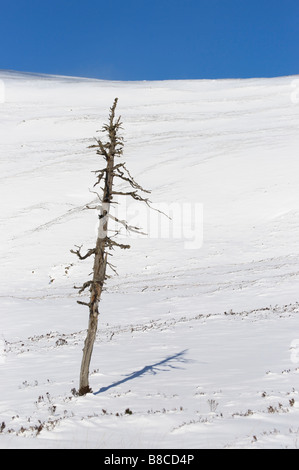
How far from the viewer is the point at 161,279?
38.8m

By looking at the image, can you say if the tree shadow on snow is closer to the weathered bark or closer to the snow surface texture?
the snow surface texture

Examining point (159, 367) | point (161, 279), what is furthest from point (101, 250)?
point (161, 279)

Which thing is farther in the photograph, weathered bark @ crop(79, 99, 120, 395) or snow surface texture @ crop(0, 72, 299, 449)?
weathered bark @ crop(79, 99, 120, 395)

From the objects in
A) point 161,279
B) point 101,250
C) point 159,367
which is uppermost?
point 161,279

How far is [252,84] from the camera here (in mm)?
110875

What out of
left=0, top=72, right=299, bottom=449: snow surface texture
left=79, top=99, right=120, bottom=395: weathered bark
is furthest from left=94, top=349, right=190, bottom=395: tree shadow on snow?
left=79, top=99, right=120, bottom=395: weathered bark

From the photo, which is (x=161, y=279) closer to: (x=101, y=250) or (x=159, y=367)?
(x=159, y=367)

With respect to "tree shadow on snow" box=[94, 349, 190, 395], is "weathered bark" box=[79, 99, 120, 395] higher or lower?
higher

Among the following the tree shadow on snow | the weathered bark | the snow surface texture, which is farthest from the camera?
the tree shadow on snow

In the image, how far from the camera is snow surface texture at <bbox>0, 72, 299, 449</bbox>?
35.1 feet

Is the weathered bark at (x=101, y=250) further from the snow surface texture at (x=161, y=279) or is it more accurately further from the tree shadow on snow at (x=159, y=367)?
the tree shadow on snow at (x=159, y=367)

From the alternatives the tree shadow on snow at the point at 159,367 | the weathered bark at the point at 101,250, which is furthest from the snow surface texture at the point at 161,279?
the weathered bark at the point at 101,250

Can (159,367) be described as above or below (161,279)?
below
